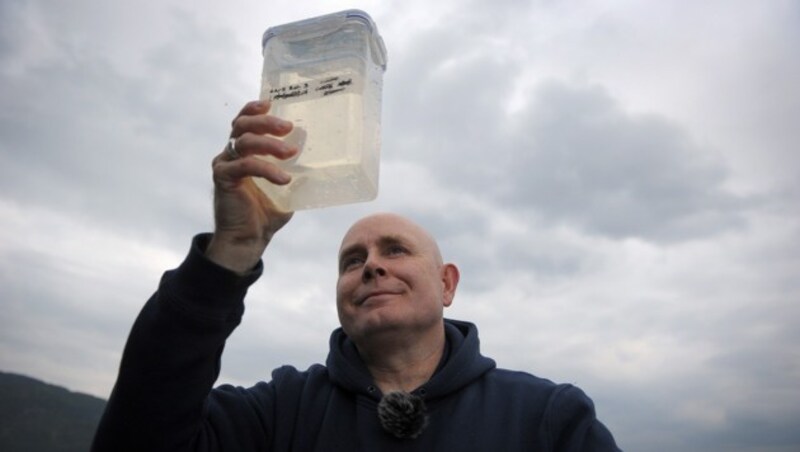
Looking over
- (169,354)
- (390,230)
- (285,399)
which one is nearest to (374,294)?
(390,230)

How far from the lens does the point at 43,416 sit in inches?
2489

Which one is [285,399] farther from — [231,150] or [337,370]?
[231,150]

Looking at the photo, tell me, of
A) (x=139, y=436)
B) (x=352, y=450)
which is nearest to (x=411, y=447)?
(x=352, y=450)

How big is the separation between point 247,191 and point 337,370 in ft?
4.69

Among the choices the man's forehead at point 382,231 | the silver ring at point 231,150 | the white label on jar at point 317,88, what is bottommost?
the silver ring at point 231,150

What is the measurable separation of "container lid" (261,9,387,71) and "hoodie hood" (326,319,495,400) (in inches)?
72.2

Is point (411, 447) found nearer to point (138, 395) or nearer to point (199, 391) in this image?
point (199, 391)

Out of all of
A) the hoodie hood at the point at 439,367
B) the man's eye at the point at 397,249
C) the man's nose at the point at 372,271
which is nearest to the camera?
the hoodie hood at the point at 439,367

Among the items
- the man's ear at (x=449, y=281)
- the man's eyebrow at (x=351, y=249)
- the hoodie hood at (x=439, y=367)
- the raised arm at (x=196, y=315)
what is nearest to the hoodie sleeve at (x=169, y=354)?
the raised arm at (x=196, y=315)

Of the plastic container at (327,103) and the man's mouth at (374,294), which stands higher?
the plastic container at (327,103)

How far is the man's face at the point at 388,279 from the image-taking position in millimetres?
3021

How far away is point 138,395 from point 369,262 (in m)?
1.57

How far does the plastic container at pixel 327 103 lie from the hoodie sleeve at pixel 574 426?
1.56 meters

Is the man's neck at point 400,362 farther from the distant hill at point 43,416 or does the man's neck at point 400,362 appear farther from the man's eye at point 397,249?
the distant hill at point 43,416
